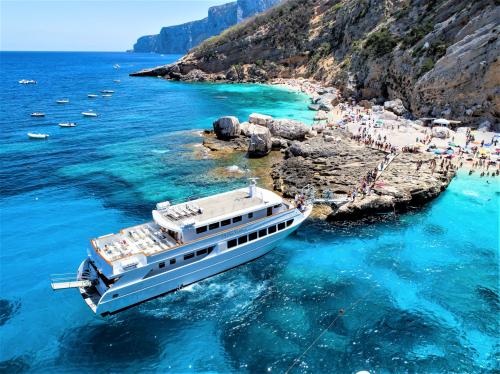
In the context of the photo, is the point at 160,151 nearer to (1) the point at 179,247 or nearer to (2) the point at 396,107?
(1) the point at 179,247

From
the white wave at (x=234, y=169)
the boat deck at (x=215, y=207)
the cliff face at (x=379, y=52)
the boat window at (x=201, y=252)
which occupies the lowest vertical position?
the boat window at (x=201, y=252)

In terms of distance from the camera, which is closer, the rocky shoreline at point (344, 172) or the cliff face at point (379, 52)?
the rocky shoreline at point (344, 172)

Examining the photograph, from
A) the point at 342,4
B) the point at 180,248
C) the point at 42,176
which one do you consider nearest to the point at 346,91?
the point at 342,4

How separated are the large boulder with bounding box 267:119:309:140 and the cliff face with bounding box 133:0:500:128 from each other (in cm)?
2404

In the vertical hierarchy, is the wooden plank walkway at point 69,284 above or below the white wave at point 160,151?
below

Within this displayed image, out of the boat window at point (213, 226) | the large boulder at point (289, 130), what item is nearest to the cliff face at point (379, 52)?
→ the large boulder at point (289, 130)

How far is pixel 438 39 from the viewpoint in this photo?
2753 inches

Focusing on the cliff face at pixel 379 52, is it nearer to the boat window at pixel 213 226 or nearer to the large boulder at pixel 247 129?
the large boulder at pixel 247 129

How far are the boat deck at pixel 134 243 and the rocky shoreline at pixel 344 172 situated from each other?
15.7 meters

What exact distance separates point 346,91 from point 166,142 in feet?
159

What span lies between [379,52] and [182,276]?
75.5 metres

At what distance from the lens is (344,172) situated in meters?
42.7

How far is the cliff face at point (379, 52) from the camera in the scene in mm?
60688

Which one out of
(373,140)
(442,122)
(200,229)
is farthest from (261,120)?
(200,229)
